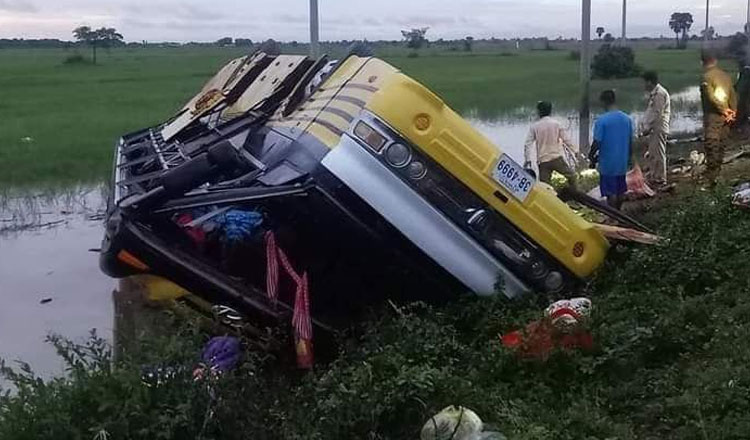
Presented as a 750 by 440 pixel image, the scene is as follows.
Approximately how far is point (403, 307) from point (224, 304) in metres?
1.04

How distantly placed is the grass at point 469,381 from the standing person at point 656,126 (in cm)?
464

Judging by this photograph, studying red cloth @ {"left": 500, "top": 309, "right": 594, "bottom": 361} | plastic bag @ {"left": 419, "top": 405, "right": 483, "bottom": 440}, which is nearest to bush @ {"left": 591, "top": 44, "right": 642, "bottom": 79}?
red cloth @ {"left": 500, "top": 309, "right": 594, "bottom": 361}

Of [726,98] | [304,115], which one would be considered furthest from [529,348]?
[726,98]

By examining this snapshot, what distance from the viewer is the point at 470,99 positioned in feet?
97.1

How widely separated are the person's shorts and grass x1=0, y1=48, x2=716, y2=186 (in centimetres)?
885

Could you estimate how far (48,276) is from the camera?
9570mm

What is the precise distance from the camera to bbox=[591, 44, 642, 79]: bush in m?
37.9

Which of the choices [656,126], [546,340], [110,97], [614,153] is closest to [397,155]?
[546,340]

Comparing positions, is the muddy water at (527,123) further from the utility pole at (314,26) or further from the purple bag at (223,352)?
the purple bag at (223,352)

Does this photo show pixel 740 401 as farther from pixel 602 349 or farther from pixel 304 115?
pixel 304 115

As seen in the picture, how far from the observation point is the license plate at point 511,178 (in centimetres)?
619

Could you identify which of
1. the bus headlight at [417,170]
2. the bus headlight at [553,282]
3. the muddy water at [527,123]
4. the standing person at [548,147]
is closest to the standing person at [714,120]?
the standing person at [548,147]

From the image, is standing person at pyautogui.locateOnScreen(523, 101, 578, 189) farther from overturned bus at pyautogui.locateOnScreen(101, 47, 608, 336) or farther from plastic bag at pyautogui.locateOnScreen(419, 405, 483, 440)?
plastic bag at pyautogui.locateOnScreen(419, 405, 483, 440)

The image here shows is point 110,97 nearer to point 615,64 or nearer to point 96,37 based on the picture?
point 615,64
